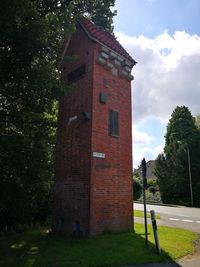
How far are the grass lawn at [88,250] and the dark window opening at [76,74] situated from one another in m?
6.69

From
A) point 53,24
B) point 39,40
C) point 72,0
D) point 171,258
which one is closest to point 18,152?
point 39,40

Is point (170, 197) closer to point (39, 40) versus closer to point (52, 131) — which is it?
point (52, 131)

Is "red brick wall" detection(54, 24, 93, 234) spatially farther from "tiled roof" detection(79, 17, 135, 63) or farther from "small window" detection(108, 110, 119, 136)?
"small window" detection(108, 110, 119, 136)

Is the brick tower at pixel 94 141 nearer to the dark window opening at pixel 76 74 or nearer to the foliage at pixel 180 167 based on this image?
the dark window opening at pixel 76 74

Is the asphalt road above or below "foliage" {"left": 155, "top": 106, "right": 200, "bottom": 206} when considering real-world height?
below

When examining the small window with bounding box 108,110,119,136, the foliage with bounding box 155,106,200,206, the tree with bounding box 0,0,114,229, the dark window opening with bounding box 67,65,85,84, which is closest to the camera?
the tree with bounding box 0,0,114,229

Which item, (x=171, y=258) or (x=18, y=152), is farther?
(x=18, y=152)

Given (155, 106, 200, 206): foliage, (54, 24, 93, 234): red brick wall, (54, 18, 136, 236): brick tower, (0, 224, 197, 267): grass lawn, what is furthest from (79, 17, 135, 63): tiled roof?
(155, 106, 200, 206): foliage

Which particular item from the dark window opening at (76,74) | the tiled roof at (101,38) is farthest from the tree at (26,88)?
the dark window opening at (76,74)

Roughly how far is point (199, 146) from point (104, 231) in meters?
28.9

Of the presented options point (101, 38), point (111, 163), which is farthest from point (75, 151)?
point (101, 38)

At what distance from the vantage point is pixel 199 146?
3759 centimetres

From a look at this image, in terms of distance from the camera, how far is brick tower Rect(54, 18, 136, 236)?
11.6 m

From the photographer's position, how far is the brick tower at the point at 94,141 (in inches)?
457
